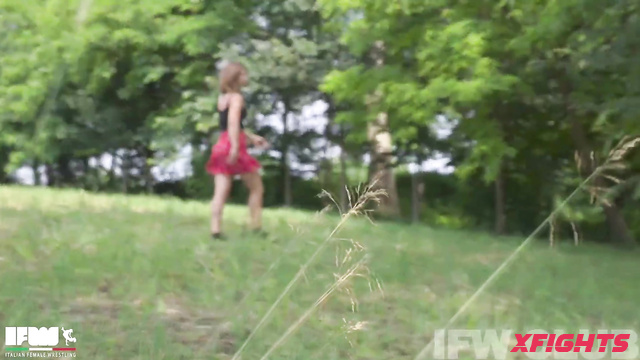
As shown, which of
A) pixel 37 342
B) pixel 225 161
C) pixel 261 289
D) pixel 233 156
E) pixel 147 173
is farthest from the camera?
pixel 147 173

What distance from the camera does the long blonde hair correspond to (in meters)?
6.13

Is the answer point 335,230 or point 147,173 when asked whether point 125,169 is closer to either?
point 147,173

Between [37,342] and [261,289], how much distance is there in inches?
58.1

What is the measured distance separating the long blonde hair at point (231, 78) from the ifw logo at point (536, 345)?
10.5 feet

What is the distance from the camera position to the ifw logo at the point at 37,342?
3000 mm

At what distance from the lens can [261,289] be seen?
4.33 m

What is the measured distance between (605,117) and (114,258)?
5.83 metres

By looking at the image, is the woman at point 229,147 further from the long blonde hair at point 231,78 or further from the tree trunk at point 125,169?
the tree trunk at point 125,169

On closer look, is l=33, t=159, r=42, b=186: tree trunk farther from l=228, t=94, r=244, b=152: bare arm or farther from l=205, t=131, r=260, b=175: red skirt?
l=228, t=94, r=244, b=152: bare arm

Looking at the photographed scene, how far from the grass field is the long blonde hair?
1285mm

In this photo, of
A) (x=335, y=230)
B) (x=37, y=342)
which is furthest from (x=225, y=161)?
(x=335, y=230)

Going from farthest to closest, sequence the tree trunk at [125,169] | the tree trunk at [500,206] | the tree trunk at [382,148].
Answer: the tree trunk at [125,169]
the tree trunk at [500,206]
the tree trunk at [382,148]

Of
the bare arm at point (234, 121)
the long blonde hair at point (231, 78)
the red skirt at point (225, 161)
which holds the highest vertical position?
the long blonde hair at point (231, 78)

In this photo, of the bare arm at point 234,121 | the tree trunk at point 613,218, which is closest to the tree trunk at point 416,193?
the tree trunk at point 613,218
